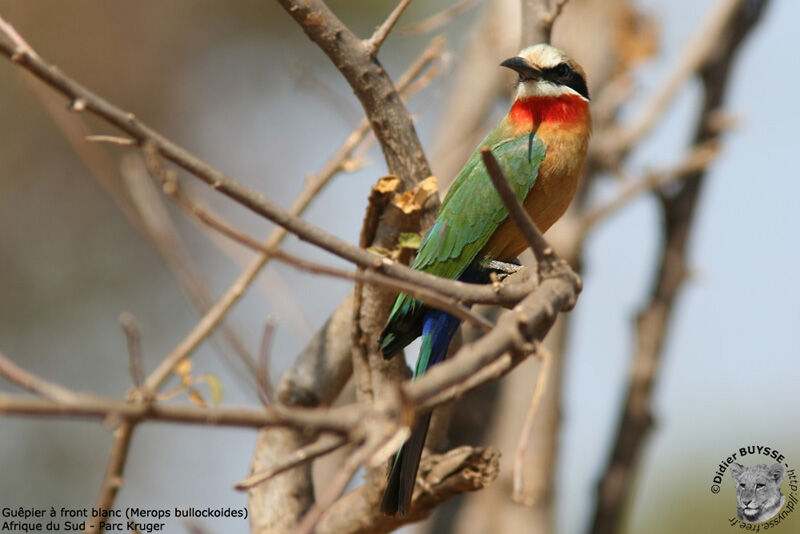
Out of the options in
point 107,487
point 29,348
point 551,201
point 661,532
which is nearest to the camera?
point 107,487

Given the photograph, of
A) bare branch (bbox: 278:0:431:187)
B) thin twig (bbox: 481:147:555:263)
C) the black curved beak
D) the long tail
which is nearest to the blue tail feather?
the long tail

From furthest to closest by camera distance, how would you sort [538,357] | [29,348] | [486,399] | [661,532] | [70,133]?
[29,348]
[661,532]
[486,399]
[70,133]
[538,357]

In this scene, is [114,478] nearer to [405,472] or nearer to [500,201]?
[405,472]

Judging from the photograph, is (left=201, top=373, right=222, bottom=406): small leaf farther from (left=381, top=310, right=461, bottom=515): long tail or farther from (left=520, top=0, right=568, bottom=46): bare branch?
(left=520, top=0, right=568, bottom=46): bare branch

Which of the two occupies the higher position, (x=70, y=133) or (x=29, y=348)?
(x=29, y=348)

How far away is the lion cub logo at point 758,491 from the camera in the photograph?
3.61 metres

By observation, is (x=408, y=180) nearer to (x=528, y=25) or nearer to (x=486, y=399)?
(x=528, y=25)

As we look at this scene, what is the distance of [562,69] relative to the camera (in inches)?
137

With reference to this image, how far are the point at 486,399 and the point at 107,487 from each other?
8.87 feet

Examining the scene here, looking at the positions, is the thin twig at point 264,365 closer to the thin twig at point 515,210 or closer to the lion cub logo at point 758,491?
the thin twig at point 515,210

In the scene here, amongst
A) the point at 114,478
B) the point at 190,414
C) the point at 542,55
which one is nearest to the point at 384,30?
the point at 542,55

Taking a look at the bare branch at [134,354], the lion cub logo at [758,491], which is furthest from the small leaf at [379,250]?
the lion cub logo at [758,491]

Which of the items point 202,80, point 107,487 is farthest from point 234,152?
point 107,487

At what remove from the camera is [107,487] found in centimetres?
172
